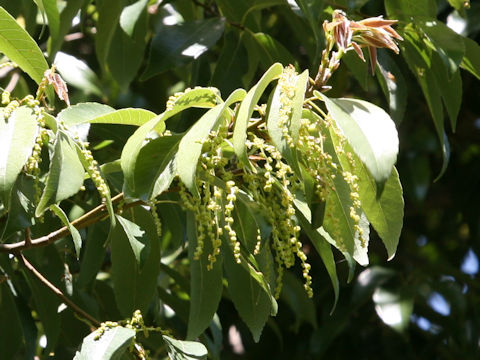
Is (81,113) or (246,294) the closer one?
(81,113)

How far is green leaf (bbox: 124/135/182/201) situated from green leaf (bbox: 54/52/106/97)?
0.78 meters

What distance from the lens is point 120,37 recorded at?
173cm

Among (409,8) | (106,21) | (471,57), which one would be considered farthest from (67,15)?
(471,57)

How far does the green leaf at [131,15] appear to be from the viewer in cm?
145

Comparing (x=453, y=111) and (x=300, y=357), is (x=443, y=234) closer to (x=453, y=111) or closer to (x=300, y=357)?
(x=300, y=357)

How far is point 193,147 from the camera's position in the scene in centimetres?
92

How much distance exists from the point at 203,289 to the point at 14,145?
→ 38 cm

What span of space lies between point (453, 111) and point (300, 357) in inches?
48.9

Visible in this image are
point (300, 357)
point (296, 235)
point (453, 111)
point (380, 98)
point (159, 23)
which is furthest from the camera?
point (380, 98)

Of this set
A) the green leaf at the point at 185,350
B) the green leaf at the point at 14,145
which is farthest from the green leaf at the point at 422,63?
the green leaf at the point at 14,145

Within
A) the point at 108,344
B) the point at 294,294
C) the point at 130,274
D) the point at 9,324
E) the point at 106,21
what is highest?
the point at 106,21

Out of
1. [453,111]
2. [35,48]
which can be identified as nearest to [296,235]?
[35,48]

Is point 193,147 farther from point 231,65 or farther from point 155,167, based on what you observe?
point 231,65

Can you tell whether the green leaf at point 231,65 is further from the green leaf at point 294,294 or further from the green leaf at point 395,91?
the green leaf at point 294,294
